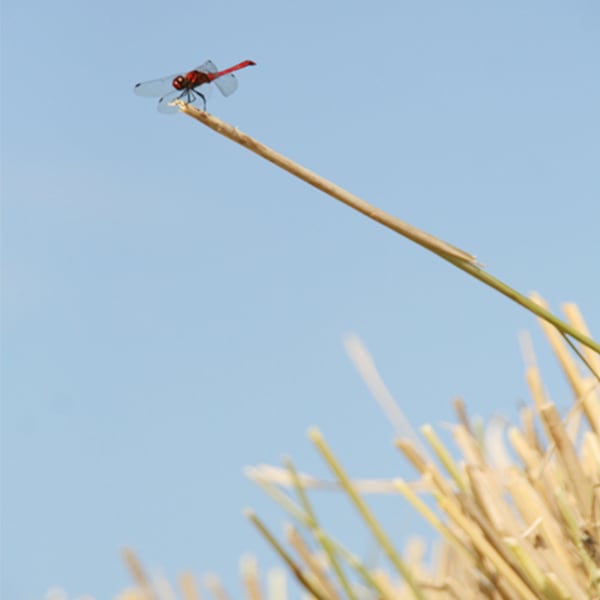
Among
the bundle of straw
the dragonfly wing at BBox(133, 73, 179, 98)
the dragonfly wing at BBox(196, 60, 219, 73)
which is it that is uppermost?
the dragonfly wing at BBox(133, 73, 179, 98)

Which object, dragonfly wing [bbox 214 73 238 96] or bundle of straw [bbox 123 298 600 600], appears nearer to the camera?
bundle of straw [bbox 123 298 600 600]

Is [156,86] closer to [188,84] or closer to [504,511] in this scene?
[188,84]

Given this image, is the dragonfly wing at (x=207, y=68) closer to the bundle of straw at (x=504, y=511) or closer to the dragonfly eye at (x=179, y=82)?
the dragonfly eye at (x=179, y=82)

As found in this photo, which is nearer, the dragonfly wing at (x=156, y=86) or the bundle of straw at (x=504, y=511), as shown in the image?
the bundle of straw at (x=504, y=511)

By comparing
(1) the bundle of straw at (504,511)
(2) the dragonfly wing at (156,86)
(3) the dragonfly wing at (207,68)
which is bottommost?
(1) the bundle of straw at (504,511)

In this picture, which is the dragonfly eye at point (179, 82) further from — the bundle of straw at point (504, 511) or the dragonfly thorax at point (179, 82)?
the bundle of straw at point (504, 511)

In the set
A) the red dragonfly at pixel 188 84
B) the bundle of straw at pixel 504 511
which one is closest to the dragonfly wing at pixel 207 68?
the red dragonfly at pixel 188 84

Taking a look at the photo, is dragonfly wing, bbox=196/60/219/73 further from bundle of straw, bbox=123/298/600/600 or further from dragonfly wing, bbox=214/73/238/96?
bundle of straw, bbox=123/298/600/600

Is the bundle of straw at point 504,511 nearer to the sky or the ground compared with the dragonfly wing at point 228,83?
nearer to the ground

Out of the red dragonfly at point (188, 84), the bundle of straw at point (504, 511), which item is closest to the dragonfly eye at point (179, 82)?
the red dragonfly at point (188, 84)

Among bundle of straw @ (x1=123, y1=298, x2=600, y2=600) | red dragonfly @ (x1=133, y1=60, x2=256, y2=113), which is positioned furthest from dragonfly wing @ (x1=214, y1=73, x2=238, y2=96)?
bundle of straw @ (x1=123, y1=298, x2=600, y2=600)
